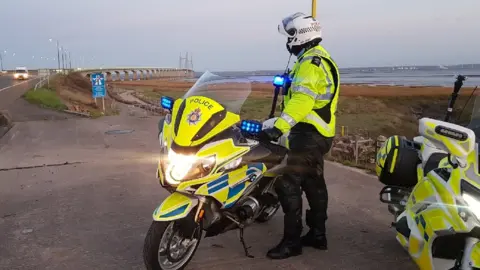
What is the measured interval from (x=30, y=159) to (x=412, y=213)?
25.1 ft

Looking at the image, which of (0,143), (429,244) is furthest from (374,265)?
(0,143)

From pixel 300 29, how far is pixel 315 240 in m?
2.06

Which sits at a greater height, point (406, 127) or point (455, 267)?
point (455, 267)

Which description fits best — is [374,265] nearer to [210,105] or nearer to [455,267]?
[455,267]

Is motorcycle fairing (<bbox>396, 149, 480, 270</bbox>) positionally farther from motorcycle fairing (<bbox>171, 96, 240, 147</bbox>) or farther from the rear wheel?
the rear wheel

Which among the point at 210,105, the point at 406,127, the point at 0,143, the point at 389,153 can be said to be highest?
the point at 210,105

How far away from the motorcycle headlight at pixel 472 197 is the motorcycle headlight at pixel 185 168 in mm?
1768

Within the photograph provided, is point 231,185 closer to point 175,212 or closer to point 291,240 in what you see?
point 175,212

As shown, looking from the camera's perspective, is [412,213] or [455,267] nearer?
[455,267]

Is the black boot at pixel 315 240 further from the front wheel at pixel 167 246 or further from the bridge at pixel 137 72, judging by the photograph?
the bridge at pixel 137 72

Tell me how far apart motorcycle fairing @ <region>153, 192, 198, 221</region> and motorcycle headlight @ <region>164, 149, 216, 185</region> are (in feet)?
0.56

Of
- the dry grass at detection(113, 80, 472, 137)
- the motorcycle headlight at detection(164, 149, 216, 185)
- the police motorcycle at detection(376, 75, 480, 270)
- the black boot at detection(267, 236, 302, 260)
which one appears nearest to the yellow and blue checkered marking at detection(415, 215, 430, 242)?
the police motorcycle at detection(376, 75, 480, 270)

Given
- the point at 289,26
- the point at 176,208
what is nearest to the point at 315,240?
the point at 176,208

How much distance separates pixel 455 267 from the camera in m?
2.91
